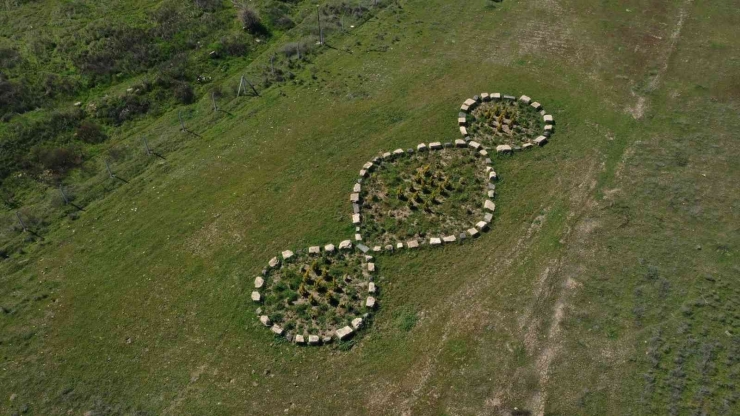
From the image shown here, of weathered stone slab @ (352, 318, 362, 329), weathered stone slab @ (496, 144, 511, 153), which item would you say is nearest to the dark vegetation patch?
weathered stone slab @ (496, 144, 511, 153)

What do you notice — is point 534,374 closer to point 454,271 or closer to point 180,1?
point 454,271

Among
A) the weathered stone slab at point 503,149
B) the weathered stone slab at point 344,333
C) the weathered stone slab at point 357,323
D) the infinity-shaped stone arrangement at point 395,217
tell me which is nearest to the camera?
the weathered stone slab at point 344,333

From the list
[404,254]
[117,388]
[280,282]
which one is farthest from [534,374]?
[117,388]

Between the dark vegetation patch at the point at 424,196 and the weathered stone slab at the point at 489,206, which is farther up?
the dark vegetation patch at the point at 424,196

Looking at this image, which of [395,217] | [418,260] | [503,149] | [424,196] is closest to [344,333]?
[418,260]

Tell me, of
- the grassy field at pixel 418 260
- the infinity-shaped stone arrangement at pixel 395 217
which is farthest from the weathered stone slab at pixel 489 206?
the grassy field at pixel 418 260

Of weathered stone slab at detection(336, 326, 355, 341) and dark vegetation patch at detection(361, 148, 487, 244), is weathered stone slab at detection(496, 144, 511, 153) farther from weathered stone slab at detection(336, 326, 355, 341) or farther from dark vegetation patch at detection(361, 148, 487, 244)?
weathered stone slab at detection(336, 326, 355, 341)

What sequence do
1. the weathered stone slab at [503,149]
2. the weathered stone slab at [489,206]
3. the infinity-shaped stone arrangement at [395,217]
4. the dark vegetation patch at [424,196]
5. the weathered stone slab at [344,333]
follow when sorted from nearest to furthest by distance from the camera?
the weathered stone slab at [344,333], the infinity-shaped stone arrangement at [395,217], the dark vegetation patch at [424,196], the weathered stone slab at [489,206], the weathered stone slab at [503,149]

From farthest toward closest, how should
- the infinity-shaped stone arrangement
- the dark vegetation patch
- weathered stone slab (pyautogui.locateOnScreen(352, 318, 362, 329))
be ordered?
the dark vegetation patch < the infinity-shaped stone arrangement < weathered stone slab (pyautogui.locateOnScreen(352, 318, 362, 329))

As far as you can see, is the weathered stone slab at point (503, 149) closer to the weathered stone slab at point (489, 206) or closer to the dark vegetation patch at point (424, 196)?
the dark vegetation patch at point (424, 196)
